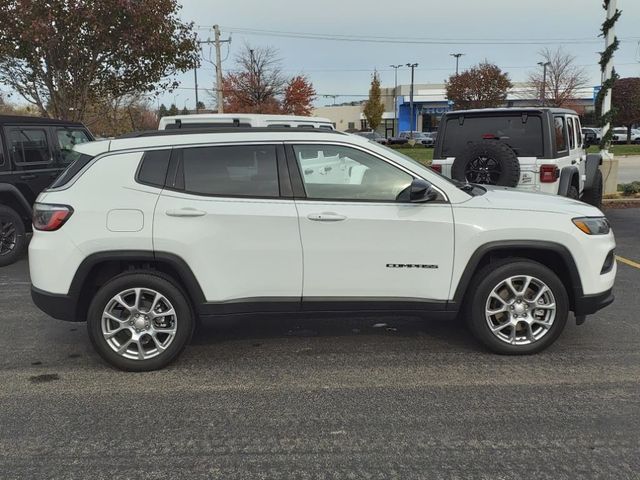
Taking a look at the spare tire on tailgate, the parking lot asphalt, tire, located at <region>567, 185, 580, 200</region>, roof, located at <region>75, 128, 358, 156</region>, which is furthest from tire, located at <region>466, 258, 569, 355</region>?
tire, located at <region>567, 185, 580, 200</region>

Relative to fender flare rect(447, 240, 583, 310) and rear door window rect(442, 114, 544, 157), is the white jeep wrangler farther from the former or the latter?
fender flare rect(447, 240, 583, 310)

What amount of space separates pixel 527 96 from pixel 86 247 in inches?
1907

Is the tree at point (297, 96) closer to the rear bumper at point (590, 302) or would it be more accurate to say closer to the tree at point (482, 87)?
the tree at point (482, 87)

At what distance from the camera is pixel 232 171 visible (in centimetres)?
423

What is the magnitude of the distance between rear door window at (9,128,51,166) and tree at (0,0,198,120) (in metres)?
4.27

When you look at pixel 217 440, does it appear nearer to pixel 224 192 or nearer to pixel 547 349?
pixel 224 192

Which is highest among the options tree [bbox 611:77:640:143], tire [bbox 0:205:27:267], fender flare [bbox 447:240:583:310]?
tree [bbox 611:77:640:143]

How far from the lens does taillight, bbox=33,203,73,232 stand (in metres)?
4.07

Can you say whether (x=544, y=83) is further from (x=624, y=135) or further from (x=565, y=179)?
(x=565, y=179)

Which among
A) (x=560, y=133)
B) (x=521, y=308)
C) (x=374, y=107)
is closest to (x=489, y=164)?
(x=560, y=133)

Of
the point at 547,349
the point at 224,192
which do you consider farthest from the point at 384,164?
the point at 547,349

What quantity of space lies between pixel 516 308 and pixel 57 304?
336 centimetres

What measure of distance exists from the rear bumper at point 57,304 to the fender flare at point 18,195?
170 inches

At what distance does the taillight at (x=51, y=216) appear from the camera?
407 cm
